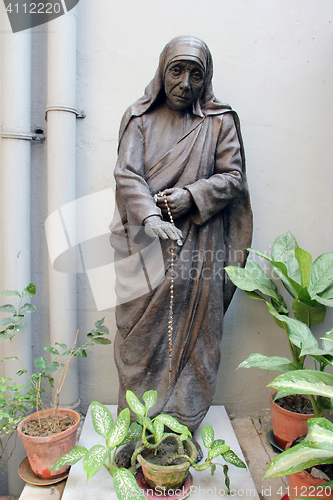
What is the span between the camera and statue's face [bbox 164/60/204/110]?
167 centimetres

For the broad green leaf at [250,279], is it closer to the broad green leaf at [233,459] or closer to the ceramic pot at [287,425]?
the ceramic pot at [287,425]

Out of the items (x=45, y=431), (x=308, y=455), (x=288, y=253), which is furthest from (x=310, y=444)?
(x=45, y=431)

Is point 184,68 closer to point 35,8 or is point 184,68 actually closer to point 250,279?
point 250,279

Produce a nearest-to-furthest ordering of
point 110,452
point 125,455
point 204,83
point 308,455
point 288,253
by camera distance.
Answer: point 308,455, point 110,452, point 125,455, point 204,83, point 288,253

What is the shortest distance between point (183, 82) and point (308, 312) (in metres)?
1.31

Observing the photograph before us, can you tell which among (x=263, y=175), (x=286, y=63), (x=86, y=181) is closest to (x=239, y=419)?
(x=263, y=175)

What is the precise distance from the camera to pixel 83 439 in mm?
1937

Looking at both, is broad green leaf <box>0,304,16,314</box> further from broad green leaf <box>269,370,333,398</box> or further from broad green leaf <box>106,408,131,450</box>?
broad green leaf <box>269,370,333,398</box>

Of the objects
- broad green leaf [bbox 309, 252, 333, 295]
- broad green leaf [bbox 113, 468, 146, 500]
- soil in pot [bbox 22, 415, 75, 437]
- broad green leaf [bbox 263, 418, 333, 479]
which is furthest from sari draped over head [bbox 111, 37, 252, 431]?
broad green leaf [bbox 263, 418, 333, 479]

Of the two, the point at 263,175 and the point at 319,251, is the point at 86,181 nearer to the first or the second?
the point at 263,175

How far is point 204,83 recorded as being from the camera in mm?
1798

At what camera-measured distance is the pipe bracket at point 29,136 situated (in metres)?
2.15

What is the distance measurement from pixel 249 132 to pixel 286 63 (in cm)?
46

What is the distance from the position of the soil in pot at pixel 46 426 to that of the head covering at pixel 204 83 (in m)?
1.47
